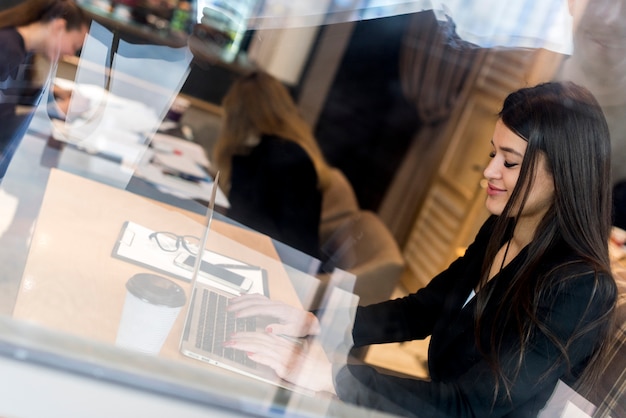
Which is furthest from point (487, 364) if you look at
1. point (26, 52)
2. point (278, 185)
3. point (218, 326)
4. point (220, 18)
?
point (220, 18)

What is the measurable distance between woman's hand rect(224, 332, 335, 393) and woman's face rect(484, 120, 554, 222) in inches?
11.8

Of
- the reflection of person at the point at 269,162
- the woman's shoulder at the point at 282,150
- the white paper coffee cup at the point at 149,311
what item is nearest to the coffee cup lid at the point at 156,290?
the white paper coffee cup at the point at 149,311

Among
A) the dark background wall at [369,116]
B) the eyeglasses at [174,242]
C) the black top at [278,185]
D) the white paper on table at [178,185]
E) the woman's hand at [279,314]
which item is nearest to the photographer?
the woman's hand at [279,314]

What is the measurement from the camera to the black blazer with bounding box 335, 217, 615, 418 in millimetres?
778

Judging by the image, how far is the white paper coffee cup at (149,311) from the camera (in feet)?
2.18

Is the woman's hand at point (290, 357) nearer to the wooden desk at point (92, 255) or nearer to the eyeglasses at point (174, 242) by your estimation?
the wooden desk at point (92, 255)

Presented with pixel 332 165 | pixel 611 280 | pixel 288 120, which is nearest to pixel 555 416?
pixel 611 280

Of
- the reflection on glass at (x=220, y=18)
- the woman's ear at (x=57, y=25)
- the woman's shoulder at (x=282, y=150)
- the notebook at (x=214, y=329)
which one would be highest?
the reflection on glass at (x=220, y=18)

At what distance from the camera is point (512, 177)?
82 cm

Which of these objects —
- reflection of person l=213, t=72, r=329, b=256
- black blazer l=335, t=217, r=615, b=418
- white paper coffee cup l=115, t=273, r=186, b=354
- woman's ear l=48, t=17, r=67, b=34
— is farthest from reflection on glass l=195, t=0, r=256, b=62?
black blazer l=335, t=217, r=615, b=418

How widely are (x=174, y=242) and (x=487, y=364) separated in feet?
1.65

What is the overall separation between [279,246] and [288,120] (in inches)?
36.3

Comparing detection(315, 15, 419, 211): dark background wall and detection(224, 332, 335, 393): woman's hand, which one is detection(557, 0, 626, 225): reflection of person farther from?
detection(315, 15, 419, 211): dark background wall

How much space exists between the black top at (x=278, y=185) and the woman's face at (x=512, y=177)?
880 mm
